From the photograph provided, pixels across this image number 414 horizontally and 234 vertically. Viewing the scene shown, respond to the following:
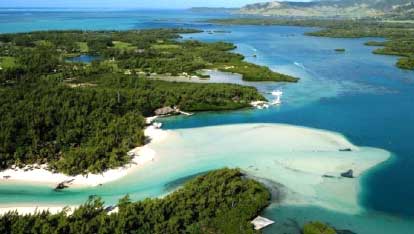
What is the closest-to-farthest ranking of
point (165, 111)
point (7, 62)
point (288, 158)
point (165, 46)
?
1. point (288, 158)
2. point (165, 111)
3. point (7, 62)
4. point (165, 46)

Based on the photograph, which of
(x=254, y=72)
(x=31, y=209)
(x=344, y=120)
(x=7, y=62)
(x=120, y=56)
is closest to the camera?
(x=31, y=209)

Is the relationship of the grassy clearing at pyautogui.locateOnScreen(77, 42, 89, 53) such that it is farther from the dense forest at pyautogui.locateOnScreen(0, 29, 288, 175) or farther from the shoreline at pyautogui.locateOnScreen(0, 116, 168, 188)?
the shoreline at pyautogui.locateOnScreen(0, 116, 168, 188)

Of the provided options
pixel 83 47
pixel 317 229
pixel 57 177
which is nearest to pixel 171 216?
pixel 317 229

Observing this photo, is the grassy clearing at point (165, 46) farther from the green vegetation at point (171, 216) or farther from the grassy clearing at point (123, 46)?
the green vegetation at point (171, 216)

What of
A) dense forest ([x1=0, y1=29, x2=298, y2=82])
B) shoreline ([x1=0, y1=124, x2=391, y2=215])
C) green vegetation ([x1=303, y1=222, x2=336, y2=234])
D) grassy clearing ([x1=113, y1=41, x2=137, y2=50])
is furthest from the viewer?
grassy clearing ([x1=113, y1=41, x2=137, y2=50])

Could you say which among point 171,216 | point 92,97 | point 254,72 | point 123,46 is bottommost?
point 171,216

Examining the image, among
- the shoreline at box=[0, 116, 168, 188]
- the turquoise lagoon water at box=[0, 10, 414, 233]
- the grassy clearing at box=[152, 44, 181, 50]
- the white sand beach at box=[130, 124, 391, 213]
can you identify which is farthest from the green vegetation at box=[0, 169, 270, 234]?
the grassy clearing at box=[152, 44, 181, 50]

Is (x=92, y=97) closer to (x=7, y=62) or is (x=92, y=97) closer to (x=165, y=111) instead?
(x=165, y=111)
